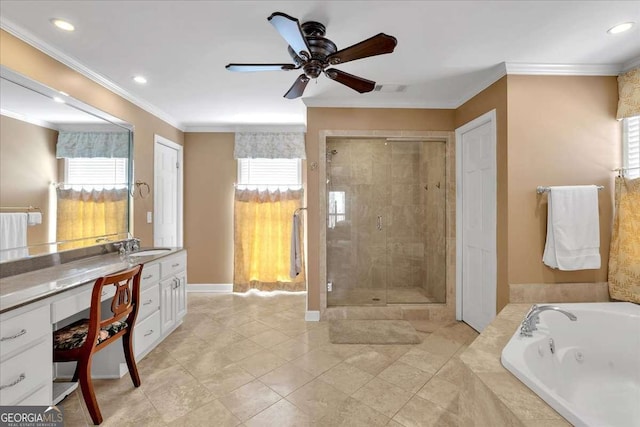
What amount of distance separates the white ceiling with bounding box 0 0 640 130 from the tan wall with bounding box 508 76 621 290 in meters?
0.19

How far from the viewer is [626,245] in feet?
7.16

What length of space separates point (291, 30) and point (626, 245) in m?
2.96

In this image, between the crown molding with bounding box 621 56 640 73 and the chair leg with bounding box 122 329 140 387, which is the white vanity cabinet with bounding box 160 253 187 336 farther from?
the crown molding with bounding box 621 56 640 73

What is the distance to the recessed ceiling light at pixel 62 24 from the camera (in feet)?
5.78

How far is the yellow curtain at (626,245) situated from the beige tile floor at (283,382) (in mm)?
1236

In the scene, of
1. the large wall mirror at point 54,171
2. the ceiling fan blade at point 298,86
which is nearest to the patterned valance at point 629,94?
the ceiling fan blade at point 298,86

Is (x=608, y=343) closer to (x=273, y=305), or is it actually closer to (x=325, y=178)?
(x=325, y=178)

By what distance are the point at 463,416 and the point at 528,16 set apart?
92.8 inches

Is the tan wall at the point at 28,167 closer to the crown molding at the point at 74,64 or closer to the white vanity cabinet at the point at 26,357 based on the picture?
the crown molding at the point at 74,64

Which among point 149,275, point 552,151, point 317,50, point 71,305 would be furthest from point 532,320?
point 149,275

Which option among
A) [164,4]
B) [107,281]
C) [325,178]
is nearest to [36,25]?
[164,4]

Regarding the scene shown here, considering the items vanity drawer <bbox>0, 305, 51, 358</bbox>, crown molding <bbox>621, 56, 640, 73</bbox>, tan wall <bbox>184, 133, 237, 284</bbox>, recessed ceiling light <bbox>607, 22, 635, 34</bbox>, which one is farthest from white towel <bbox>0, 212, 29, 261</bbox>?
crown molding <bbox>621, 56, 640, 73</bbox>

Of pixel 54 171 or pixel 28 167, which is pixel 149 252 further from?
pixel 28 167

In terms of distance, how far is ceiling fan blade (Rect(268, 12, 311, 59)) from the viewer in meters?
1.30
